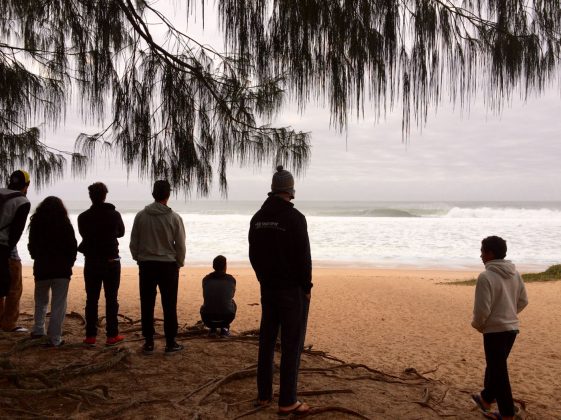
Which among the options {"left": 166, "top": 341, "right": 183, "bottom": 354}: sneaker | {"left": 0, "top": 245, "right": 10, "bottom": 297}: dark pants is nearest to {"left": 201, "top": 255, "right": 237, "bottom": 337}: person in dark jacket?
{"left": 166, "top": 341, "right": 183, "bottom": 354}: sneaker

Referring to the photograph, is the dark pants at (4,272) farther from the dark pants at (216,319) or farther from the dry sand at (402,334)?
the dark pants at (216,319)

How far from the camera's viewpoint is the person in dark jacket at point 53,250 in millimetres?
4715

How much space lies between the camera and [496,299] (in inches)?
140

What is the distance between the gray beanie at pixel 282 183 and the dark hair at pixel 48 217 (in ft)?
8.11

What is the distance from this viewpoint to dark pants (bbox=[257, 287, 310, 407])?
3254 millimetres

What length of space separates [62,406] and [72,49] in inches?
102

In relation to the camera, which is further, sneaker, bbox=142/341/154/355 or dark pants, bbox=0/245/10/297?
sneaker, bbox=142/341/154/355

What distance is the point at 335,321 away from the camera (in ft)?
29.0

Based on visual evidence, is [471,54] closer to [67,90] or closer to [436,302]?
[67,90]

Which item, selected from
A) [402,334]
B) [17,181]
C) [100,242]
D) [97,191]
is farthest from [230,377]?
[402,334]

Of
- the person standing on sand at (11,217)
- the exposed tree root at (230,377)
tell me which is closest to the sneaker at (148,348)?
the exposed tree root at (230,377)

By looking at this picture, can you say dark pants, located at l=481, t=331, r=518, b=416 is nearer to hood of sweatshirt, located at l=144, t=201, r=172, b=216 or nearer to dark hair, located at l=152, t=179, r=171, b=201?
dark hair, located at l=152, t=179, r=171, b=201

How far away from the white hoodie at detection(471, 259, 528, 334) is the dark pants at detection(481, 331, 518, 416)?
0.23 ft

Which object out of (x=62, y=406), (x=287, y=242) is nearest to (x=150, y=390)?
(x=62, y=406)
